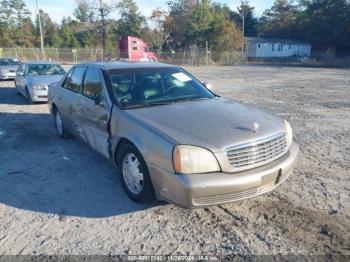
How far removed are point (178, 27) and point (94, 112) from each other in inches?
2284

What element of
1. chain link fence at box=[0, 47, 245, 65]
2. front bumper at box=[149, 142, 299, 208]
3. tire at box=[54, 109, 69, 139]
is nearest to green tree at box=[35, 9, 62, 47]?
chain link fence at box=[0, 47, 245, 65]

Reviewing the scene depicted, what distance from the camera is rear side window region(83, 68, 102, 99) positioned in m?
4.65

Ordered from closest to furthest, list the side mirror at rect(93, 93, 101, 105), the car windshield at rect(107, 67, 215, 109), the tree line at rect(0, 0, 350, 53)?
1. the car windshield at rect(107, 67, 215, 109)
2. the side mirror at rect(93, 93, 101, 105)
3. the tree line at rect(0, 0, 350, 53)

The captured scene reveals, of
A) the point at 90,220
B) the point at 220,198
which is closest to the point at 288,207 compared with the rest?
the point at 220,198

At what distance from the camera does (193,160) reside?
317 cm

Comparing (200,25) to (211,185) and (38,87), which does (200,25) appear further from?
(211,185)

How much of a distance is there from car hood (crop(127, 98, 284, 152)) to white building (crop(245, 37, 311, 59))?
5528 centimetres

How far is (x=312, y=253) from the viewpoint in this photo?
2.96 meters

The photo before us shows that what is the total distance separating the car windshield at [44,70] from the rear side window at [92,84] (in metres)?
6.87

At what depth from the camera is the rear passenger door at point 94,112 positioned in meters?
4.38

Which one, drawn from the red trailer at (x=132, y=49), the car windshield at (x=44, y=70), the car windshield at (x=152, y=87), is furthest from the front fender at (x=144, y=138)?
the red trailer at (x=132, y=49)

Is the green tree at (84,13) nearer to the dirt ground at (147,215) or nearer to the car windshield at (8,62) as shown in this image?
the car windshield at (8,62)

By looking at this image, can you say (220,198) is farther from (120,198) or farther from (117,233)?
(120,198)

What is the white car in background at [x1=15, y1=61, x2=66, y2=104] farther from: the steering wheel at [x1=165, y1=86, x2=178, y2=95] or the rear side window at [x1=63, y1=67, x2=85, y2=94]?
the steering wheel at [x1=165, y1=86, x2=178, y2=95]
